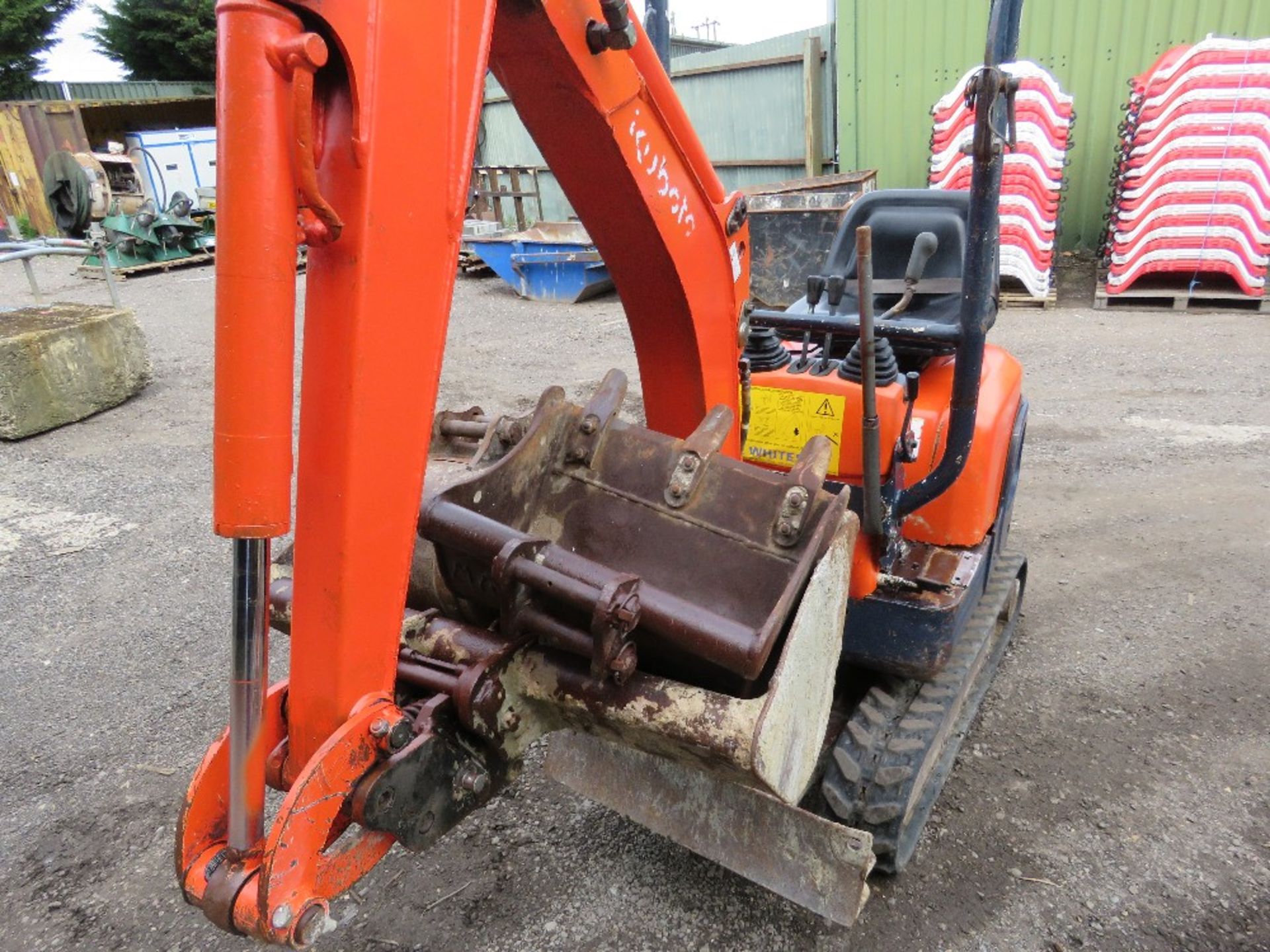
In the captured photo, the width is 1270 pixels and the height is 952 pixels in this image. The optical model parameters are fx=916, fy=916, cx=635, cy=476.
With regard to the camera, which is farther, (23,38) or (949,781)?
(23,38)

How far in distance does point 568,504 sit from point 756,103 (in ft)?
33.4

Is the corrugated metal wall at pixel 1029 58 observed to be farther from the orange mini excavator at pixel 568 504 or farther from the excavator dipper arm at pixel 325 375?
the excavator dipper arm at pixel 325 375

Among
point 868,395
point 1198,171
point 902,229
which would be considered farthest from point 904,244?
point 1198,171

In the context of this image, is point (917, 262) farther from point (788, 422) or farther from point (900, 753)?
point (900, 753)

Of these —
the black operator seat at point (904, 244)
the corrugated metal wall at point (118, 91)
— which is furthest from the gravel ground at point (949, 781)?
the corrugated metal wall at point (118, 91)

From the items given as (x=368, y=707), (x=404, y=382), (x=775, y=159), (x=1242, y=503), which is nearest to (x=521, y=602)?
(x=368, y=707)

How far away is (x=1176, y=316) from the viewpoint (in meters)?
7.95

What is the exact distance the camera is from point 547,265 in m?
10.2

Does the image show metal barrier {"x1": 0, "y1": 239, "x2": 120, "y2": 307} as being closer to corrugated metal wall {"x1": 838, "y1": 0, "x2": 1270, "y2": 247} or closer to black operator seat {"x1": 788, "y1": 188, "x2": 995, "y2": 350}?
black operator seat {"x1": 788, "y1": 188, "x2": 995, "y2": 350}

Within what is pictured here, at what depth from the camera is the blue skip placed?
10.0 m

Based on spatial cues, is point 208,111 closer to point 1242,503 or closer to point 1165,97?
point 1165,97

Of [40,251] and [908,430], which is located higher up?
[40,251]

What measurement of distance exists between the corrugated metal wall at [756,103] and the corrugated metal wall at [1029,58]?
1.89 feet

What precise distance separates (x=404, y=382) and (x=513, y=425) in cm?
70
